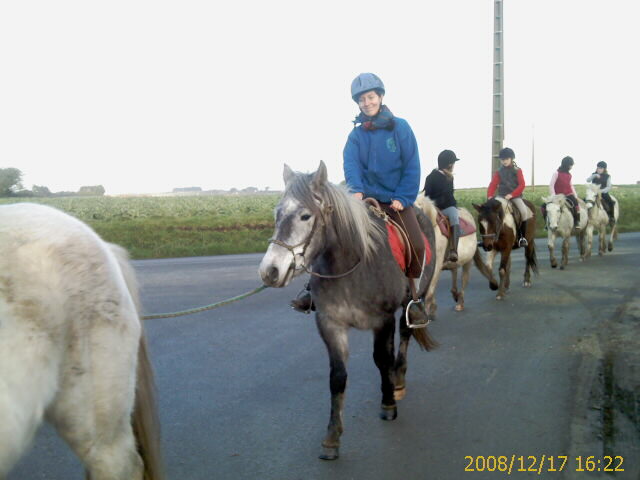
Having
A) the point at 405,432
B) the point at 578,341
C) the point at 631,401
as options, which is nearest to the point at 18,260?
the point at 405,432

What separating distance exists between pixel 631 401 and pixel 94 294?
4445 millimetres

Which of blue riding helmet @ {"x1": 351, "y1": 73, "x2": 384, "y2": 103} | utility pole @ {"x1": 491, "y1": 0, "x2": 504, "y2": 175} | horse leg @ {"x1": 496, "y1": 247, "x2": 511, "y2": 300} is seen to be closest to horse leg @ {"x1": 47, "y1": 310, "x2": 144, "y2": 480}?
blue riding helmet @ {"x1": 351, "y1": 73, "x2": 384, "y2": 103}

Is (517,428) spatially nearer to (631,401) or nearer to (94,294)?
(631,401)

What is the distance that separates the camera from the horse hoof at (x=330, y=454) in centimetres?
415

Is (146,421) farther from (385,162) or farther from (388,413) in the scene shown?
(385,162)

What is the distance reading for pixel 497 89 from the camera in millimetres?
18766

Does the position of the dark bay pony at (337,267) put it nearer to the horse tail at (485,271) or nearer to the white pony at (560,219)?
the horse tail at (485,271)

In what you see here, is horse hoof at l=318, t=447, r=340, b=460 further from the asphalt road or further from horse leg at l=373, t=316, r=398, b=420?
horse leg at l=373, t=316, r=398, b=420

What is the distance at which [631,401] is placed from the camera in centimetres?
502

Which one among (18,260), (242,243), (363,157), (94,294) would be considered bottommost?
(242,243)

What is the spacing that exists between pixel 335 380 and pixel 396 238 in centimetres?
139

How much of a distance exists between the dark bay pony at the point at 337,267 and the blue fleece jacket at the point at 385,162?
17.5 inches
